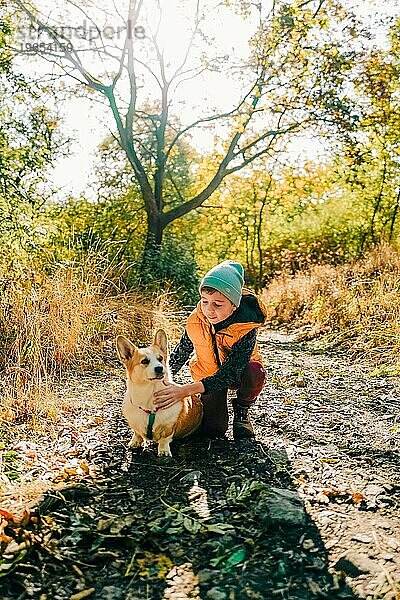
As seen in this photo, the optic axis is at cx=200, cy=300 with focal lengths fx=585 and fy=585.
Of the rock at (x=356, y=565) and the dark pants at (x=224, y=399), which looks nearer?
the rock at (x=356, y=565)

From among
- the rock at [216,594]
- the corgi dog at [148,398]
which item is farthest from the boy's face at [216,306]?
the rock at [216,594]

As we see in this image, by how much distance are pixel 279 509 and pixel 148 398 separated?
99cm

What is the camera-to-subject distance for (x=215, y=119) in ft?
45.6

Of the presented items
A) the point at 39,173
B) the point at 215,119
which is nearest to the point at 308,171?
the point at 215,119

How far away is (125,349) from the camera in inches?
128

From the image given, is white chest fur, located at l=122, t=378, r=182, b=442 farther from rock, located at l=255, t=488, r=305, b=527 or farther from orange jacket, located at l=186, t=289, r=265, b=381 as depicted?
rock, located at l=255, t=488, r=305, b=527

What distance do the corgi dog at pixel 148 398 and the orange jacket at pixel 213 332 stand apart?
1.02ft

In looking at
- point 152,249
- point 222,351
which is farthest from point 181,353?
point 152,249

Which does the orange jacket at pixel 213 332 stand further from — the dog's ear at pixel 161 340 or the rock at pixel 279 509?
the rock at pixel 279 509

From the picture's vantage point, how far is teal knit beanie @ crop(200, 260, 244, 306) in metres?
3.30

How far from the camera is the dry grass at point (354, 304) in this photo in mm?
7242

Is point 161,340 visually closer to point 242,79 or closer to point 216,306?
point 216,306

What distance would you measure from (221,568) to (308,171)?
14103 mm

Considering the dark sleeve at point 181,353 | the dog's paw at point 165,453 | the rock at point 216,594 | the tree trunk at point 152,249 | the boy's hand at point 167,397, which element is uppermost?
the tree trunk at point 152,249
